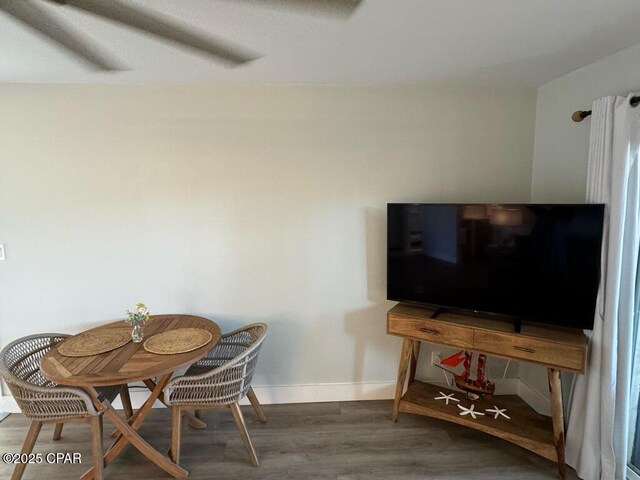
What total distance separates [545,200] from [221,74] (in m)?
2.35

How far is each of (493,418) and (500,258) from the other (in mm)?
1010

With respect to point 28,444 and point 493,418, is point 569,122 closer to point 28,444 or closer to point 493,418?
point 493,418

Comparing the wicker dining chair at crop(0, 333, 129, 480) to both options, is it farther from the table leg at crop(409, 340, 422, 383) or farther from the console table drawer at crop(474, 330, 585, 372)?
the console table drawer at crop(474, 330, 585, 372)

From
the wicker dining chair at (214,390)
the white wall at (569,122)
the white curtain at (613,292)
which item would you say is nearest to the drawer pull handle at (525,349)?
the white curtain at (613,292)

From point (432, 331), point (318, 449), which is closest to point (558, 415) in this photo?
point (432, 331)

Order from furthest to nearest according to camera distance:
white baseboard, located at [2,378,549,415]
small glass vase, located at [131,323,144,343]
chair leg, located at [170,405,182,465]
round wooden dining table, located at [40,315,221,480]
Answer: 1. white baseboard, located at [2,378,549,415]
2. small glass vase, located at [131,323,144,343]
3. chair leg, located at [170,405,182,465]
4. round wooden dining table, located at [40,315,221,480]

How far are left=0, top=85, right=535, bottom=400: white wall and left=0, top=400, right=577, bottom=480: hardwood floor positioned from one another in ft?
2.12

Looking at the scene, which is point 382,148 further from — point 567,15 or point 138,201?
point 138,201

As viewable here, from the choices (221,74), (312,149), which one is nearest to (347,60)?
(312,149)

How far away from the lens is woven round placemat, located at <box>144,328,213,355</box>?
180cm

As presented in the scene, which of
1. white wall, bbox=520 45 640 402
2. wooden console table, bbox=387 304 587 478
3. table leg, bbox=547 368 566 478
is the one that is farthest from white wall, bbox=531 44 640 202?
table leg, bbox=547 368 566 478

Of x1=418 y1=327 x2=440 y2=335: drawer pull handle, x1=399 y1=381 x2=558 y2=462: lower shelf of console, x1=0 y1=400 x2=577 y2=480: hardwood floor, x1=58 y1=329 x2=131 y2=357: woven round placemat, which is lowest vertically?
x1=0 y1=400 x2=577 y2=480: hardwood floor

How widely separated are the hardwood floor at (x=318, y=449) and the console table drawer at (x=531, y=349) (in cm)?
69

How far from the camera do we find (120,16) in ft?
4.58
